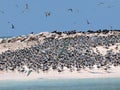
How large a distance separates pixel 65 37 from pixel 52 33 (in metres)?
6.47

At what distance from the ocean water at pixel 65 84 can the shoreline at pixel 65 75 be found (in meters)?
2.94

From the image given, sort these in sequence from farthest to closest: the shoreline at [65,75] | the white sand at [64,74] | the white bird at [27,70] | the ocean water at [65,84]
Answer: the white bird at [27,70] < the white sand at [64,74] < the shoreline at [65,75] < the ocean water at [65,84]

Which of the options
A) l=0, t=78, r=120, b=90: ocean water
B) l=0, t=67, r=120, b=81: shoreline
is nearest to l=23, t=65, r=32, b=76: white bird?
l=0, t=67, r=120, b=81: shoreline

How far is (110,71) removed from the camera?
97.4 metres

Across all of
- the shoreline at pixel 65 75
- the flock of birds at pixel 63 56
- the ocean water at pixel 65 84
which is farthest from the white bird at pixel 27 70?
the ocean water at pixel 65 84

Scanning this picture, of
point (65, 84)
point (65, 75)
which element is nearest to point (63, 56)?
point (65, 75)

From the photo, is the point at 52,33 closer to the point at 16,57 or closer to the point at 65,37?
the point at 65,37

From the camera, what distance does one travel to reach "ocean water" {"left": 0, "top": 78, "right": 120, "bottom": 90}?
75463 millimetres

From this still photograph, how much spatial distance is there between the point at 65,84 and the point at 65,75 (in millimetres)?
13698

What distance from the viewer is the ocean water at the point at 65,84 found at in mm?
75463

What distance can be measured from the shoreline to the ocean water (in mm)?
2942

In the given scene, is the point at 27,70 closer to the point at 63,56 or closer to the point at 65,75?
the point at 65,75

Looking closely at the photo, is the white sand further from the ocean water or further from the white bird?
the ocean water

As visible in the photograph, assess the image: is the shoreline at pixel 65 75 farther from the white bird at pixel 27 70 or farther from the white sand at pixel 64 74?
the white bird at pixel 27 70
